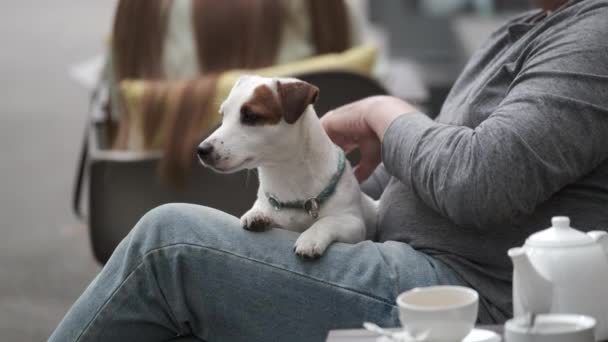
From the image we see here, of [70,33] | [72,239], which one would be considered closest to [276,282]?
[72,239]

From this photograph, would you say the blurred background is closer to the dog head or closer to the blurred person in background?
the dog head

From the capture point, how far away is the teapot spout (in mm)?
995

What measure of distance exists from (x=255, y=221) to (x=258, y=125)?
185 mm

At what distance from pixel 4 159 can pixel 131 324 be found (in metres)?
4.35

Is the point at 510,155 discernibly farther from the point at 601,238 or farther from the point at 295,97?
the point at 295,97

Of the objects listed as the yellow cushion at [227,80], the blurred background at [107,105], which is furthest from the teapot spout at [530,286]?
the yellow cushion at [227,80]

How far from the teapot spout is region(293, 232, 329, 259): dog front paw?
392 mm

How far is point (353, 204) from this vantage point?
158cm

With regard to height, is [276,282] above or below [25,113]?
above

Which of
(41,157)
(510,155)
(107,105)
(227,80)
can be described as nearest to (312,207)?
(510,155)

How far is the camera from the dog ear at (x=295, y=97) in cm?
151

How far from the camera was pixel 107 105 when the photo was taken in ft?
9.20

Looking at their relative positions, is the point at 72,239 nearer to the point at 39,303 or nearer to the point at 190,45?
the point at 39,303

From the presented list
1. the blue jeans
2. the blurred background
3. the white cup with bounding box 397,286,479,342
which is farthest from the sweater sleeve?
the blurred background
